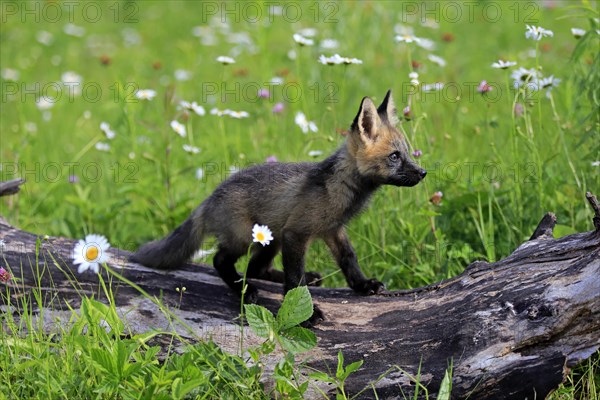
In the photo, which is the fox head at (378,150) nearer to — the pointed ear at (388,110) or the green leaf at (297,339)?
the pointed ear at (388,110)

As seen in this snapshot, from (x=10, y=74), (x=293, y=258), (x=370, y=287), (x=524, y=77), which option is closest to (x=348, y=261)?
(x=370, y=287)

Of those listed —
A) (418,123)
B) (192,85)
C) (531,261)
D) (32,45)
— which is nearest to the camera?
(531,261)

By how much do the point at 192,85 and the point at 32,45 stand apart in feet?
11.1

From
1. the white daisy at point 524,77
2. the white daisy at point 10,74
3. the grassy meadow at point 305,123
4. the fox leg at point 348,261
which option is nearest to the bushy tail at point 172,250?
the grassy meadow at point 305,123

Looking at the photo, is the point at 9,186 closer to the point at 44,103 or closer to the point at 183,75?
the point at 44,103

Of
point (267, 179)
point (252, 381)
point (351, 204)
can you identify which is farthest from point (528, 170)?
point (252, 381)

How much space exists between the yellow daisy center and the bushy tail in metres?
1.01

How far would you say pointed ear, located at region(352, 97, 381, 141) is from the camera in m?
4.71

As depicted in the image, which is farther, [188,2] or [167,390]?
[188,2]

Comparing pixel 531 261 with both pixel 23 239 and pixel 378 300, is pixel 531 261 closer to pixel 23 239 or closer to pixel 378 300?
pixel 378 300

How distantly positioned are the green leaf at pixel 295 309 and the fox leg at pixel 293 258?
98cm

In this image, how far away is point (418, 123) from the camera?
530 cm

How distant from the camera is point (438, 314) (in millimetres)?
3953

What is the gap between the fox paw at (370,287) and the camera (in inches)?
182
